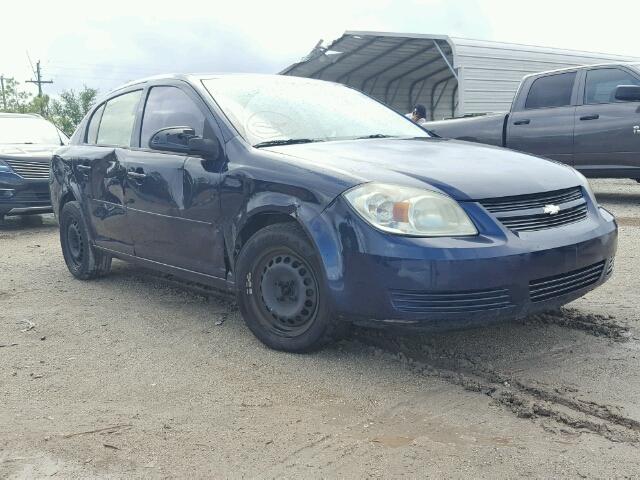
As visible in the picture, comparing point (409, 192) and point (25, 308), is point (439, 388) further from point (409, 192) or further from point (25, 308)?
point (25, 308)

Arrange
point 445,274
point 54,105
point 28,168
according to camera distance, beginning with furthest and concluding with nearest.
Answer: point 54,105, point 28,168, point 445,274

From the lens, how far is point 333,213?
11.2ft

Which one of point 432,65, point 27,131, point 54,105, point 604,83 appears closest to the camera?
point 604,83

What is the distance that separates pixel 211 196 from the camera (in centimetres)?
412

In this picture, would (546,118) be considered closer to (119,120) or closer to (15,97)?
(119,120)

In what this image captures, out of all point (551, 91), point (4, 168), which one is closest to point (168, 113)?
point (4, 168)

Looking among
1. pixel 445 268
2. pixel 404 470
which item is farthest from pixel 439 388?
pixel 404 470

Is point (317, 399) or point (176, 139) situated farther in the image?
point (176, 139)

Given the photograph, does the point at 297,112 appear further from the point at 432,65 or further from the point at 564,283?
the point at 432,65

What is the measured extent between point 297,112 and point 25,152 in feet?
22.0

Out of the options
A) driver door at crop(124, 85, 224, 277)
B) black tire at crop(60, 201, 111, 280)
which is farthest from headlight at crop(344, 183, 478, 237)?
black tire at crop(60, 201, 111, 280)

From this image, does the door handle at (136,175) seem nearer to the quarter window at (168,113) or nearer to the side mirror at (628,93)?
the quarter window at (168,113)

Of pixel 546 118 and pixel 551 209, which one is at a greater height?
pixel 551 209

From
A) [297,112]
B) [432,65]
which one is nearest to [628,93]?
[297,112]
